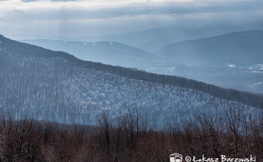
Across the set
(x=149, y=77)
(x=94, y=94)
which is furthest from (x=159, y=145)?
(x=149, y=77)

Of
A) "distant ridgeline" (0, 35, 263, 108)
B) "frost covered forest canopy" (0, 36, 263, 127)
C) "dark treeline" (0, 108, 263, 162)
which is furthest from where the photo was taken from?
"distant ridgeline" (0, 35, 263, 108)

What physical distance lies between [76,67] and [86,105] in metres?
41.6

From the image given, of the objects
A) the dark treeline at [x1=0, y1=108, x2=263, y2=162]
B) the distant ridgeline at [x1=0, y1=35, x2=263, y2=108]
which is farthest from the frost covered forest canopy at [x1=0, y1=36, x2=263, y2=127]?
the dark treeline at [x1=0, y1=108, x2=263, y2=162]

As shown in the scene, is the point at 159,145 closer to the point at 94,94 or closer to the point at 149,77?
the point at 94,94

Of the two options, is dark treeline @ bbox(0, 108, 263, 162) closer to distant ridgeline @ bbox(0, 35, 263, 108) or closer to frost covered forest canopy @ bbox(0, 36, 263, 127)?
frost covered forest canopy @ bbox(0, 36, 263, 127)

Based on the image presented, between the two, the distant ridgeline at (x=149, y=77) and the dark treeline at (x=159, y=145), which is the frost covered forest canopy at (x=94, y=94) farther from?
the dark treeline at (x=159, y=145)

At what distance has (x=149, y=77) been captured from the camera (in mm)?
171875

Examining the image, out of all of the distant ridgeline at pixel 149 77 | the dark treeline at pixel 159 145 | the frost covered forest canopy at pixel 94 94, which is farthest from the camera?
the distant ridgeline at pixel 149 77

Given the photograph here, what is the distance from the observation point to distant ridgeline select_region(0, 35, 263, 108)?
154m

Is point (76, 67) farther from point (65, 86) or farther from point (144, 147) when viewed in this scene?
point (144, 147)

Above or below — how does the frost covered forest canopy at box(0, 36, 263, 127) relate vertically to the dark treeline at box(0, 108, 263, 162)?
above

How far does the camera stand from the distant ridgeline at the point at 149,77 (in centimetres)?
15425

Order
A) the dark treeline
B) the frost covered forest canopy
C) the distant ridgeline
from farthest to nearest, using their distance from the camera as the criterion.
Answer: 1. the distant ridgeline
2. the frost covered forest canopy
3. the dark treeline

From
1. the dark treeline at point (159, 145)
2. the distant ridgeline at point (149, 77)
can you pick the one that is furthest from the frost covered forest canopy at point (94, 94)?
the dark treeline at point (159, 145)
